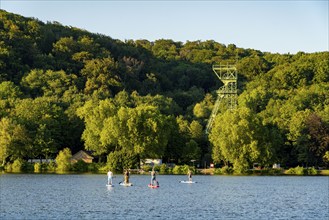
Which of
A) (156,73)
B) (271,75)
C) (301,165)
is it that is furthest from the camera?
(156,73)

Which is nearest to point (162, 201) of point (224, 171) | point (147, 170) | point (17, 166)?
point (147, 170)

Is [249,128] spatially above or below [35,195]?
above

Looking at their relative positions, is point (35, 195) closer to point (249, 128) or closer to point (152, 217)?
point (152, 217)

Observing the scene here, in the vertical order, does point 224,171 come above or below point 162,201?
above

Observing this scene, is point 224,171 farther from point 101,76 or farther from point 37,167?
point 101,76

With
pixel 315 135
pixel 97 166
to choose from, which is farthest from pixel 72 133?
pixel 315 135

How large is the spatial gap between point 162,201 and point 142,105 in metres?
70.5

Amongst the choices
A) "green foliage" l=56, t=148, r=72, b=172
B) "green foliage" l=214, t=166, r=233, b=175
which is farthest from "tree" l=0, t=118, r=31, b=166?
"green foliage" l=214, t=166, r=233, b=175

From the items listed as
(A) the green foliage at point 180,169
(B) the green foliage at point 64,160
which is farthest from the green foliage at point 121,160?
(A) the green foliage at point 180,169

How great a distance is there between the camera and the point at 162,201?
56.3 m

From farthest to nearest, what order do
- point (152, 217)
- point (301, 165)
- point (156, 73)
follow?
point (156, 73)
point (301, 165)
point (152, 217)

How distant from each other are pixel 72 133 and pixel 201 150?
2094 cm

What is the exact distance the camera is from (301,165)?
383 ft

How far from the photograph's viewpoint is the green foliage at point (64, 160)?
10612 cm
